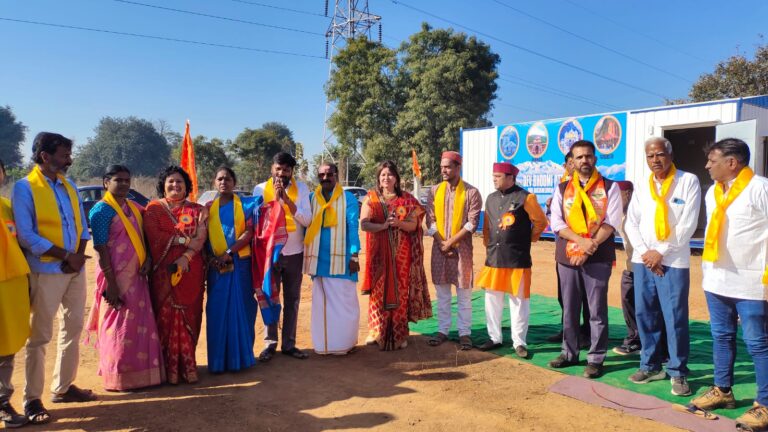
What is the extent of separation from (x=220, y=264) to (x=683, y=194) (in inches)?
139

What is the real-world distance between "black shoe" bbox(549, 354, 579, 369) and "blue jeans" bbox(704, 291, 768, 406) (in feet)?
3.65

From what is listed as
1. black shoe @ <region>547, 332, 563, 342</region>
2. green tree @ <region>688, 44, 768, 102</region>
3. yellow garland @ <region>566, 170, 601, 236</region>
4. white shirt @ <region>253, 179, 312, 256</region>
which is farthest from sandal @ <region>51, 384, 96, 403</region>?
green tree @ <region>688, 44, 768, 102</region>

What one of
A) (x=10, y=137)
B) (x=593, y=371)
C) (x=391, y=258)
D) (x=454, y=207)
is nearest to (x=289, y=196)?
(x=391, y=258)

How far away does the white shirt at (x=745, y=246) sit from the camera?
10.1 ft

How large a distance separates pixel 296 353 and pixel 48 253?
221 centimetres

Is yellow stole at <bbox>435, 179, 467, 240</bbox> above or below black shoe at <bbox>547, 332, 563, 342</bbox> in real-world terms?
above

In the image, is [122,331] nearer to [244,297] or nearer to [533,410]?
[244,297]

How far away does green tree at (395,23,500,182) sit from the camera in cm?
2175

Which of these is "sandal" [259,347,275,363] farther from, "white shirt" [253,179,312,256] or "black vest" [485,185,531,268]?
"black vest" [485,185,531,268]

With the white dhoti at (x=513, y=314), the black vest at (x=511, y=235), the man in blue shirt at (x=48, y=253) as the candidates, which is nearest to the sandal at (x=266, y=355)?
the man in blue shirt at (x=48, y=253)

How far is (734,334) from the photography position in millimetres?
3270

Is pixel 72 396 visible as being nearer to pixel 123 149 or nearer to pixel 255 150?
pixel 255 150

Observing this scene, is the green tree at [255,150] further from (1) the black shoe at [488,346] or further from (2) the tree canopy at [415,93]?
(1) the black shoe at [488,346]

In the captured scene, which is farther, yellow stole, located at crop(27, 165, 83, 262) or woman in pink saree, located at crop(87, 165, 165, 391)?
woman in pink saree, located at crop(87, 165, 165, 391)
